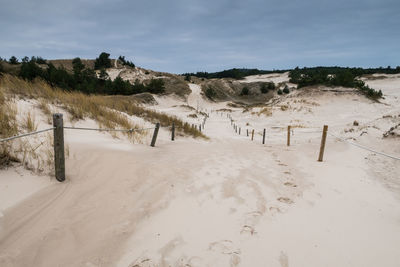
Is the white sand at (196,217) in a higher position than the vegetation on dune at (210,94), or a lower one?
lower

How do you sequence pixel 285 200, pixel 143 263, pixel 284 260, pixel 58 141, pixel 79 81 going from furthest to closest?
pixel 79 81 < pixel 285 200 < pixel 58 141 < pixel 284 260 < pixel 143 263

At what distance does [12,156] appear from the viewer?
2.87 meters

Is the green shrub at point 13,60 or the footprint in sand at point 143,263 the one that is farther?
the green shrub at point 13,60

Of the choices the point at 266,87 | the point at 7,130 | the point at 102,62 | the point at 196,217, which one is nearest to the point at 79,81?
the point at 102,62

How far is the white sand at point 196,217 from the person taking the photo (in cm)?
199

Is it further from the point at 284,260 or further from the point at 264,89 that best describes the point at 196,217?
the point at 264,89

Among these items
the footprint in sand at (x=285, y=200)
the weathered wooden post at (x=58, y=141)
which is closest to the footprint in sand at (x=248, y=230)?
the footprint in sand at (x=285, y=200)

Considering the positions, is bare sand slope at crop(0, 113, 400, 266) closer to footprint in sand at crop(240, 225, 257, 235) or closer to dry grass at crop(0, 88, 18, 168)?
footprint in sand at crop(240, 225, 257, 235)

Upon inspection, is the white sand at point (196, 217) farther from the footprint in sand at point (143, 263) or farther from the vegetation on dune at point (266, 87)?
the vegetation on dune at point (266, 87)

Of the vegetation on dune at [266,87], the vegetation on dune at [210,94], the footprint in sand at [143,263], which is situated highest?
the vegetation on dune at [266,87]

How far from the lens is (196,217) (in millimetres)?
2637

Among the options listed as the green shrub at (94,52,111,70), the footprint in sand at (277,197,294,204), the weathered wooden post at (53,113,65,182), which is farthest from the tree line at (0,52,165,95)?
the footprint in sand at (277,197,294,204)

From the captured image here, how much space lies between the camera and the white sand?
1.99 metres

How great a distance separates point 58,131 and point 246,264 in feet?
9.75
